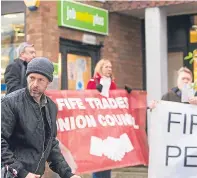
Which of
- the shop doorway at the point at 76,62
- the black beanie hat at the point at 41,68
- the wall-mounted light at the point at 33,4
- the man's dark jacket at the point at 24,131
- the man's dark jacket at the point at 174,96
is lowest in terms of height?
the man's dark jacket at the point at 24,131

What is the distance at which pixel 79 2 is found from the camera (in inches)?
383

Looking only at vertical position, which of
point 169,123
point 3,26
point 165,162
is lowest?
point 165,162

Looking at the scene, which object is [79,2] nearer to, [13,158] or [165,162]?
[165,162]

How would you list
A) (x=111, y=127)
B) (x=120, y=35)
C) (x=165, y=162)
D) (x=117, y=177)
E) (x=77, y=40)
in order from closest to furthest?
(x=165, y=162), (x=111, y=127), (x=117, y=177), (x=77, y=40), (x=120, y=35)

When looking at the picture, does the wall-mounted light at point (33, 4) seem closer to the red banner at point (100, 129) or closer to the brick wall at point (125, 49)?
the brick wall at point (125, 49)

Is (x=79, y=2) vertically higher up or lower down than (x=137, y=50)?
higher up

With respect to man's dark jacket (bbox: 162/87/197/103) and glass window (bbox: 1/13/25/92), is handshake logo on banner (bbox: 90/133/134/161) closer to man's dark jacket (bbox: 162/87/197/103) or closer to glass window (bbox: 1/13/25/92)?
man's dark jacket (bbox: 162/87/197/103)

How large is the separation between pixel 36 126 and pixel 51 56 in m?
5.87

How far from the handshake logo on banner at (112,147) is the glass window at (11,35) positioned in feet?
11.0

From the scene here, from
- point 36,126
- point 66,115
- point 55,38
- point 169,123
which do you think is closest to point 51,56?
point 55,38

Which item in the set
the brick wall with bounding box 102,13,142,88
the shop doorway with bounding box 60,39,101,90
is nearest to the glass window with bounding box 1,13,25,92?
the shop doorway with bounding box 60,39,101,90

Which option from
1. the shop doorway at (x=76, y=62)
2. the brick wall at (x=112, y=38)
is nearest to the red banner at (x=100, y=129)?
the brick wall at (x=112, y=38)

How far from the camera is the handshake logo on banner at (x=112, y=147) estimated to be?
21.5ft

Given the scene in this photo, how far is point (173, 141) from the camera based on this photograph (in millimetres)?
5516
